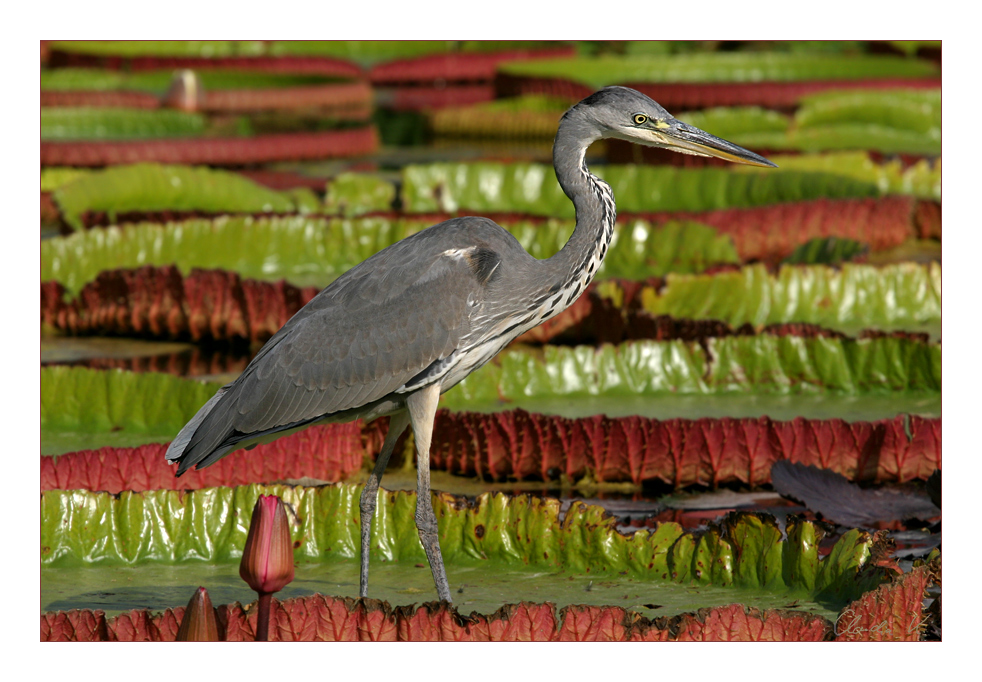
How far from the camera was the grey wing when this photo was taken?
12.5ft

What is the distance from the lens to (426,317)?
379cm

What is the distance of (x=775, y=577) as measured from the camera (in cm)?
367

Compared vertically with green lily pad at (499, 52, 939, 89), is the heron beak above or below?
below

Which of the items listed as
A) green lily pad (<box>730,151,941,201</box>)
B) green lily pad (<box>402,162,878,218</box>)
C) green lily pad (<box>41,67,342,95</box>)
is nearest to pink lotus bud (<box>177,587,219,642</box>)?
green lily pad (<box>402,162,878,218</box>)

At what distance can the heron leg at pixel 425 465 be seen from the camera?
3.80 metres

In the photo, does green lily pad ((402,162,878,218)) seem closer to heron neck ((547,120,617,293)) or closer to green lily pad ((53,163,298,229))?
green lily pad ((53,163,298,229))

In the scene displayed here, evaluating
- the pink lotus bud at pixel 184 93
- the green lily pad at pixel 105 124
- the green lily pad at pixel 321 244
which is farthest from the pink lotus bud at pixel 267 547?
the pink lotus bud at pixel 184 93

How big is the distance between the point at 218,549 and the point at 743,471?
2025 mm

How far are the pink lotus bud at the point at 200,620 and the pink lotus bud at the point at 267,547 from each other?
0.39 ft

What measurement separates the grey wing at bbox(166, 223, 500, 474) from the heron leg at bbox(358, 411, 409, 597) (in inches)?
10.2

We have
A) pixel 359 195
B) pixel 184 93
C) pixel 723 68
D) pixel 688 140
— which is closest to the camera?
pixel 688 140

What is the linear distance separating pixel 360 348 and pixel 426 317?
24 cm

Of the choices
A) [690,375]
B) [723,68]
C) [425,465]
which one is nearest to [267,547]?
[425,465]
